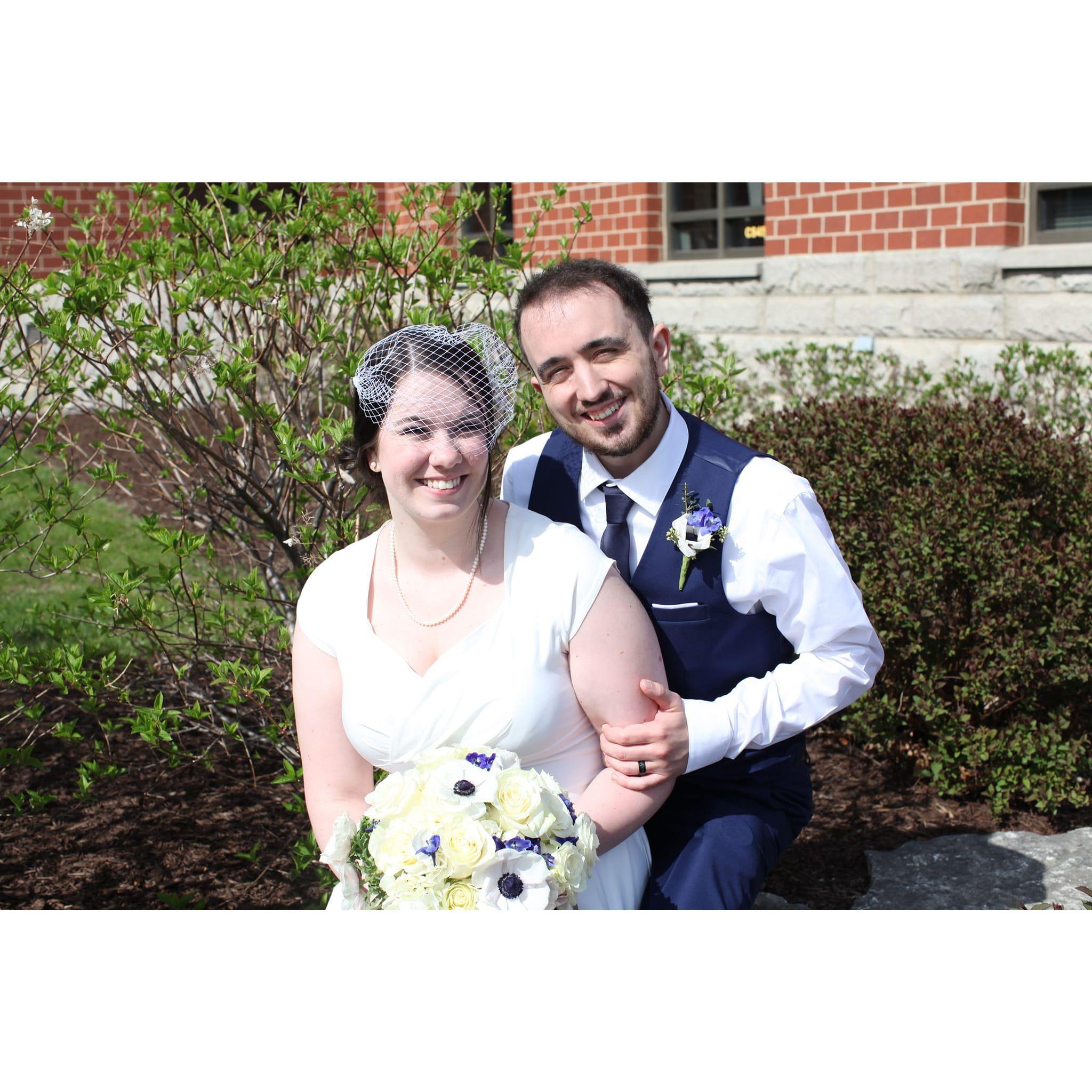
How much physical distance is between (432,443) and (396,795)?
0.78 m

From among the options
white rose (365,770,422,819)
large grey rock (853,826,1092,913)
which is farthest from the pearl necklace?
large grey rock (853,826,1092,913)

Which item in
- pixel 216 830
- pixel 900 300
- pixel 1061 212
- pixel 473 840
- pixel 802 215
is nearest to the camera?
pixel 473 840

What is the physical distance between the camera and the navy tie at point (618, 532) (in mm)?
2982

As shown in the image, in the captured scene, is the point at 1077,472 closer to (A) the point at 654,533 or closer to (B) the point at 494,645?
(A) the point at 654,533

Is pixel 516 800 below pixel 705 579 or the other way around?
below

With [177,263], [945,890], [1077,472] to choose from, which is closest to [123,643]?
[177,263]

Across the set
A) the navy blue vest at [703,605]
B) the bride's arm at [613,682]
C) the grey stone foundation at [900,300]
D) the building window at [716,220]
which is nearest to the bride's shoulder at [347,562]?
the bride's arm at [613,682]

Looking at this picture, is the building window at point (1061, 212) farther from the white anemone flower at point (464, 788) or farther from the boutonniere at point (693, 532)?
the white anemone flower at point (464, 788)

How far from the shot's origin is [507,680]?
2.62 metres

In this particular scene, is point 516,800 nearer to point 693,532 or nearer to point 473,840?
point 473,840

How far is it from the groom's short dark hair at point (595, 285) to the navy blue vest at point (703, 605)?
36 centimetres

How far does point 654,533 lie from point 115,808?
241 centimetres

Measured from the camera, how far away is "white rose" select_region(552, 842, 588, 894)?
91.6 inches

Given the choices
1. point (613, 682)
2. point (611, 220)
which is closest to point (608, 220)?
point (611, 220)
